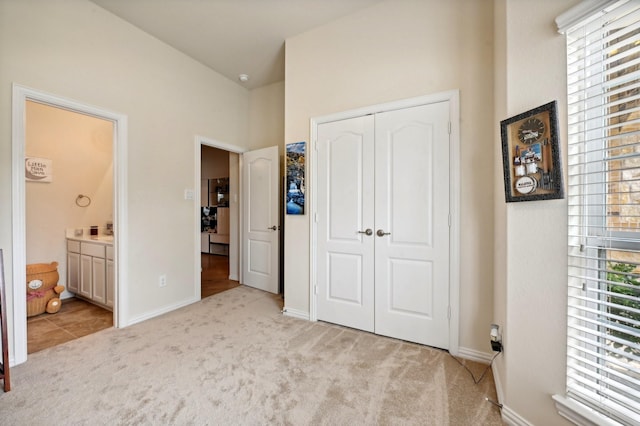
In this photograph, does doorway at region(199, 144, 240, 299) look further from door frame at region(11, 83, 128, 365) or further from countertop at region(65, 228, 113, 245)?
door frame at region(11, 83, 128, 365)

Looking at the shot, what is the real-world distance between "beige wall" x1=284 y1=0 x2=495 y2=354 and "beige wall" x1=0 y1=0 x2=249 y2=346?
1.42 m

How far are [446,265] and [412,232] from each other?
0.37 metres

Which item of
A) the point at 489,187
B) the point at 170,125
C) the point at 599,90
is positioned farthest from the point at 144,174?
the point at 599,90

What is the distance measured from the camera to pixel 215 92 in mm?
3547

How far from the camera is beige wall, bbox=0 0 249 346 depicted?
1.95 meters

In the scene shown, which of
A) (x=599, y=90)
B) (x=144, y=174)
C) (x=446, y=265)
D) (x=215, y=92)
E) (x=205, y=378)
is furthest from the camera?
(x=215, y=92)

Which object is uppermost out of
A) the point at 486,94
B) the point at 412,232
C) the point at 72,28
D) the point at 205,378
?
the point at 72,28

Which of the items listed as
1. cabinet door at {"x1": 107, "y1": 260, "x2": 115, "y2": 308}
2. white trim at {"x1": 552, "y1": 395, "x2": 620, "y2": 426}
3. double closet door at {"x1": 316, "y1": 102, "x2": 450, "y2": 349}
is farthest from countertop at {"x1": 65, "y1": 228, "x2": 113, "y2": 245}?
white trim at {"x1": 552, "y1": 395, "x2": 620, "y2": 426}

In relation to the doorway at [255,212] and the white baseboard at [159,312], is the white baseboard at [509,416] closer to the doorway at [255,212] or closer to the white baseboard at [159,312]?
the doorway at [255,212]

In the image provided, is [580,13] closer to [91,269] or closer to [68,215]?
[91,269]

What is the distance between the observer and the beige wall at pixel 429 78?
6.42 feet

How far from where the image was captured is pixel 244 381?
1.72m

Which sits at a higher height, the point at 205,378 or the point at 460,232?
the point at 460,232

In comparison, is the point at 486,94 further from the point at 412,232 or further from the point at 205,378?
the point at 205,378
